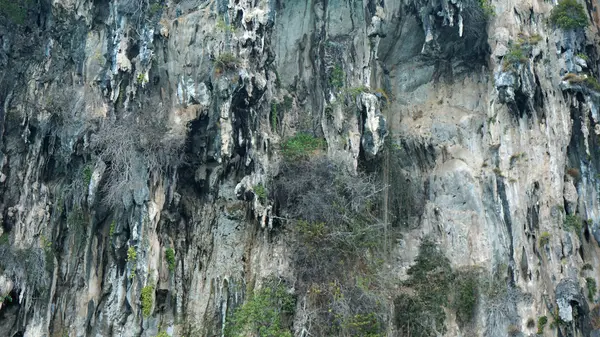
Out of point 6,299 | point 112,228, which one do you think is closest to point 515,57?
point 112,228

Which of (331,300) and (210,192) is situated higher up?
(210,192)

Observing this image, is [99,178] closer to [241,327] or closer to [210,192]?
[210,192]

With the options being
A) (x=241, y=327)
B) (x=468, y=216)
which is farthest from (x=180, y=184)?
(x=468, y=216)

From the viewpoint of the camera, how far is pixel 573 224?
16781mm

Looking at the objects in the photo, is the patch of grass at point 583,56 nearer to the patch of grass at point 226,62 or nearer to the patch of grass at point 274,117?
the patch of grass at point 274,117

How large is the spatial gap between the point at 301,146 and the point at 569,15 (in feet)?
26.7

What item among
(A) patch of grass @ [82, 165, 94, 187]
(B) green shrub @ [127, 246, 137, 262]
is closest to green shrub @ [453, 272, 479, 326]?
(B) green shrub @ [127, 246, 137, 262]

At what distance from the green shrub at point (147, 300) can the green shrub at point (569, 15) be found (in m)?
12.9

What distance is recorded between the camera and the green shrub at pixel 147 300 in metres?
17.1

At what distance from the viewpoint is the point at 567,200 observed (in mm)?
17031

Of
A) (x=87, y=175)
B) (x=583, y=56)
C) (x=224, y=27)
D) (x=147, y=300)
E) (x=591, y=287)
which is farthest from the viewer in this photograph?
(x=224, y=27)

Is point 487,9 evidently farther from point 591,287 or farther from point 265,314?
point 265,314

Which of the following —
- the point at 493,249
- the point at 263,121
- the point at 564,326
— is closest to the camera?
the point at 564,326

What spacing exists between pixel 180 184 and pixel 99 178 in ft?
7.15
